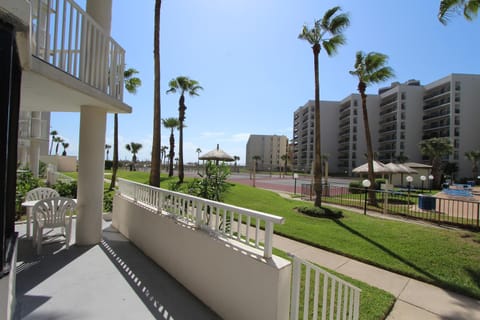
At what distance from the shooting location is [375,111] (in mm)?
65562

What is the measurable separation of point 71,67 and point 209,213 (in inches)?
129

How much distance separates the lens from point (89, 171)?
519cm

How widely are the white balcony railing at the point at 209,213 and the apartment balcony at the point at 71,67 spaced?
213 cm

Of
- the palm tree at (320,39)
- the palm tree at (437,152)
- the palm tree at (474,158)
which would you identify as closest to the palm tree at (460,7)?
the palm tree at (320,39)

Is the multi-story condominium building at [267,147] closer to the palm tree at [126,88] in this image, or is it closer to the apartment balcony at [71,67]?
the palm tree at [126,88]

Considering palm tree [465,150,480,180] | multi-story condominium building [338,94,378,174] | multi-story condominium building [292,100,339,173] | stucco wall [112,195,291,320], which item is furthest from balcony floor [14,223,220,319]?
multi-story condominium building [338,94,378,174]

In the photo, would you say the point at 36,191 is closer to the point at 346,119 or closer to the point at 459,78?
the point at 459,78

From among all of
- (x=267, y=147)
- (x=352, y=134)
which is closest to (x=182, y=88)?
(x=352, y=134)

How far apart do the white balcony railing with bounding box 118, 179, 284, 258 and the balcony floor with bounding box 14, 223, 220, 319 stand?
1029 millimetres

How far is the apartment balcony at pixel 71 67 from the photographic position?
3207mm

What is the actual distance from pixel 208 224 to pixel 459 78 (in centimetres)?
6658

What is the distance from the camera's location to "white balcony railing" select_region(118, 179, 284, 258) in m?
2.49

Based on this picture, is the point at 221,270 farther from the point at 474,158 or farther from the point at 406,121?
the point at 406,121

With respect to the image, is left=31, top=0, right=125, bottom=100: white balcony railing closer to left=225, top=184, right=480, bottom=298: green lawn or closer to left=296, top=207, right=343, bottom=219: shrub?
left=225, top=184, right=480, bottom=298: green lawn
